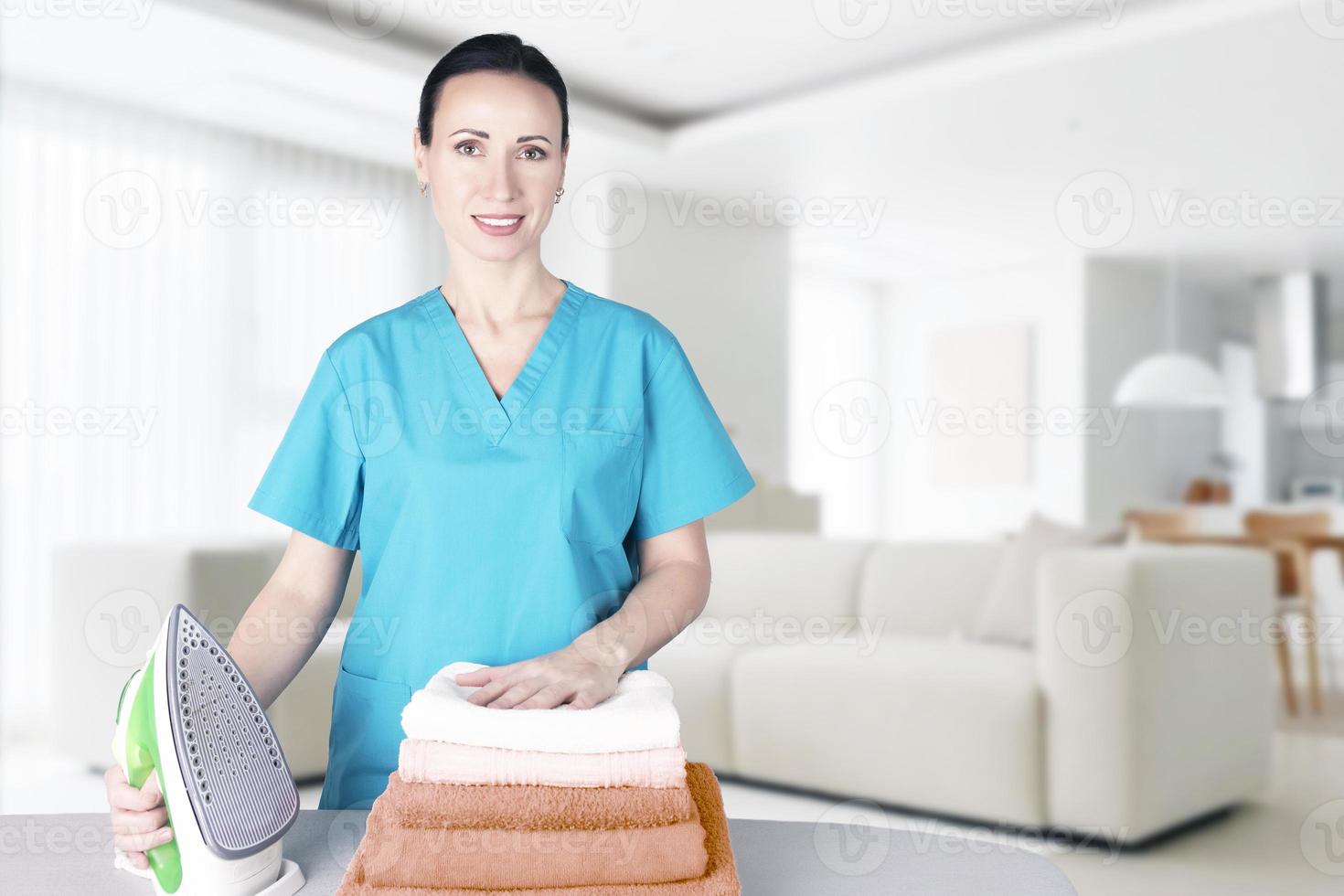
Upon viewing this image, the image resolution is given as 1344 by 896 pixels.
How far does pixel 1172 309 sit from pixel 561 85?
751 cm

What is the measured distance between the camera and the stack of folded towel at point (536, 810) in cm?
58

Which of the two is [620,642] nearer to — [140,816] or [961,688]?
[140,816]

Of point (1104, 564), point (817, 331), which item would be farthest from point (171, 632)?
point (817, 331)

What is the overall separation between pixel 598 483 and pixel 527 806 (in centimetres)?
31

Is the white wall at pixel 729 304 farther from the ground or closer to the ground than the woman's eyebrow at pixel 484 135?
farther from the ground

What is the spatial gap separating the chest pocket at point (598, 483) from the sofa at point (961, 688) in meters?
1.64

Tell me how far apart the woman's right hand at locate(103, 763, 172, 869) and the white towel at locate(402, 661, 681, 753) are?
0.55 feet

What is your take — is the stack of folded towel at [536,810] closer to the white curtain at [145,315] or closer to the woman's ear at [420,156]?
the woman's ear at [420,156]

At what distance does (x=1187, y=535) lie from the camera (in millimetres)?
4859

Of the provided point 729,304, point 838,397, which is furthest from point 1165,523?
point 838,397

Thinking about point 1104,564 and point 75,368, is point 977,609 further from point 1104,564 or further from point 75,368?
point 75,368

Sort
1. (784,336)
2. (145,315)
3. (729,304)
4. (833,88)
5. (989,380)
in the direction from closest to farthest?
1. (145,315)
2. (833,88)
3. (729,304)
4. (784,336)
5. (989,380)

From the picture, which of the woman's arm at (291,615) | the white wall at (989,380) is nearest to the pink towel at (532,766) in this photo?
the woman's arm at (291,615)

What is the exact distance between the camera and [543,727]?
59cm
